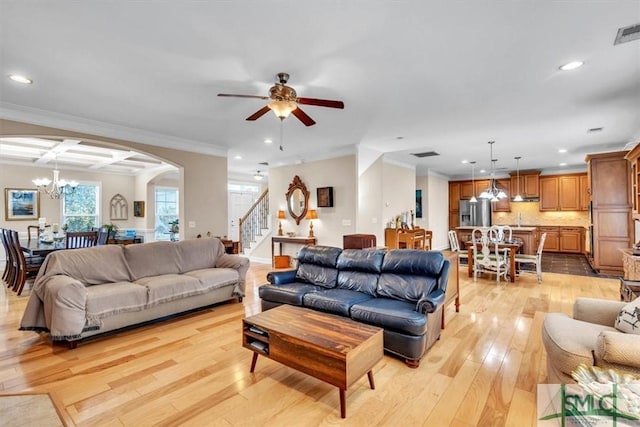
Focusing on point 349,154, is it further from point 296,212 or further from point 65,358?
point 65,358

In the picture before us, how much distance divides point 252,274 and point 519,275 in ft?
18.2

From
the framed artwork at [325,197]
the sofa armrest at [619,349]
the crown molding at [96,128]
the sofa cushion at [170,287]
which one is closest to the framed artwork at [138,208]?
the crown molding at [96,128]

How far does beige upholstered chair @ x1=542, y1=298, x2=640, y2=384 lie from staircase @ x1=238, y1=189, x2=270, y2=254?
22.4ft

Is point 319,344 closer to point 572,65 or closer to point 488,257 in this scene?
point 572,65

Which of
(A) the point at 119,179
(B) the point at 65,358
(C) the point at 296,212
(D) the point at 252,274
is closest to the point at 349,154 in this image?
(C) the point at 296,212

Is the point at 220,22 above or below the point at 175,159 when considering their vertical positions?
above

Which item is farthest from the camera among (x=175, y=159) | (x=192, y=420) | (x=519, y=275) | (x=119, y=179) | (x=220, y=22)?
(x=119, y=179)

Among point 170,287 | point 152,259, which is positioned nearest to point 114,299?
point 170,287

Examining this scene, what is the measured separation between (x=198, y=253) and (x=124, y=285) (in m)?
1.21

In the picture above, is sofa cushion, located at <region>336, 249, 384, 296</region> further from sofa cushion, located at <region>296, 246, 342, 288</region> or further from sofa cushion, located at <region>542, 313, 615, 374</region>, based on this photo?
sofa cushion, located at <region>542, 313, 615, 374</region>

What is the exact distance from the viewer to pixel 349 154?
21.6 feet

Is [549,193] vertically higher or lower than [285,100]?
lower

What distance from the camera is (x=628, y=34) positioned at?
2453mm

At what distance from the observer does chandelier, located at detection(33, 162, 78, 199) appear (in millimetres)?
7165
